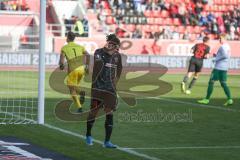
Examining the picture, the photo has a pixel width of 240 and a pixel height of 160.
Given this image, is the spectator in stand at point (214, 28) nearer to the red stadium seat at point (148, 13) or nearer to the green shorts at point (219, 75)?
the red stadium seat at point (148, 13)

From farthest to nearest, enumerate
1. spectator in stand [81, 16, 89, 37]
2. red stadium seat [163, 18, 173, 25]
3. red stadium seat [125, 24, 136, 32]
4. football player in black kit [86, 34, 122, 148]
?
red stadium seat [163, 18, 173, 25] → red stadium seat [125, 24, 136, 32] → spectator in stand [81, 16, 89, 37] → football player in black kit [86, 34, 122, 148]

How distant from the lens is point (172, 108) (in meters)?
20.3

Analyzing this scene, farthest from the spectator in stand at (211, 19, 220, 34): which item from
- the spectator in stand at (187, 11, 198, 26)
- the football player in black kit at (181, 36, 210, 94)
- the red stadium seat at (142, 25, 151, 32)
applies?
the football player in black kit at (181, 36, 210, 94)

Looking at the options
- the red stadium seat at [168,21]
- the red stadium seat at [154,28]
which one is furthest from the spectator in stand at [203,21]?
the red stadium seat at [154,28]

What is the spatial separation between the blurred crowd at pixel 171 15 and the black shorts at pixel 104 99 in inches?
1334

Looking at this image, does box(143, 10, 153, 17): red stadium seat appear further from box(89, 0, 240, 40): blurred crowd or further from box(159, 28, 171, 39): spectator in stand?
box(159, 28, 171, 39): spectator in stand

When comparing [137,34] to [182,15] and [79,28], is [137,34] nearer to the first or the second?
[79,28]

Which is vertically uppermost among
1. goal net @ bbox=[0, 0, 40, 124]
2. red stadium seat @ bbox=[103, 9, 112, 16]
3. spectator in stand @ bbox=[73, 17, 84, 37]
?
red stadium seat @ bbox=[103, 9, 112, 16]

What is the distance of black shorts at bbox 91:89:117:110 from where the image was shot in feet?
42.9

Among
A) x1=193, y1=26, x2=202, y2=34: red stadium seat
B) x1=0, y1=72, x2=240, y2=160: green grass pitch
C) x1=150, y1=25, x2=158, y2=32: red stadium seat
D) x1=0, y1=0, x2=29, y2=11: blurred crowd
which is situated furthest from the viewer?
x1=193, y1=26, x2=202, y2=34: red stadium seat

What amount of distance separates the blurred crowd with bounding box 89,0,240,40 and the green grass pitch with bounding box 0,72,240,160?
2682 cm

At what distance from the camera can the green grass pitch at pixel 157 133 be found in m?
12.5

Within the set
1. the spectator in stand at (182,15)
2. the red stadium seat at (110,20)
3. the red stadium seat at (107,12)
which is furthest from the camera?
the spectator in stand at (182,15)

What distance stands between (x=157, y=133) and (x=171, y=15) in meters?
36.9
